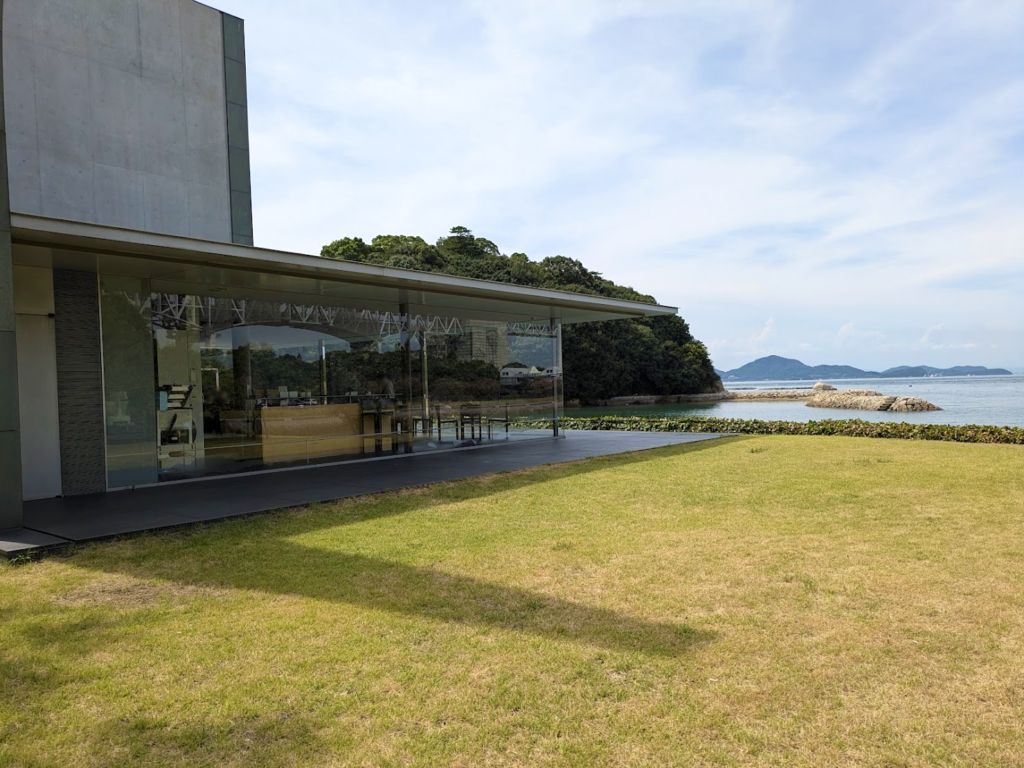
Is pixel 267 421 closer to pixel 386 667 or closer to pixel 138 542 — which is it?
pixel 138 542

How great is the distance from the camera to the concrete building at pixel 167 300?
8812 millimetres

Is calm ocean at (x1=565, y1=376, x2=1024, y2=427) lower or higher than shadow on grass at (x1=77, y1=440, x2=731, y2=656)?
lower

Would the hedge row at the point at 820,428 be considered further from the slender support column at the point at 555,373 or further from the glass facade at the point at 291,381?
the glass facade at the point at 291,381

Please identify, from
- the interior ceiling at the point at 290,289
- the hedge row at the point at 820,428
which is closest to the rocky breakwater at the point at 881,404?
the hedge row at the point at 820,428

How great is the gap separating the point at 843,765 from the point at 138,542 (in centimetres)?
597

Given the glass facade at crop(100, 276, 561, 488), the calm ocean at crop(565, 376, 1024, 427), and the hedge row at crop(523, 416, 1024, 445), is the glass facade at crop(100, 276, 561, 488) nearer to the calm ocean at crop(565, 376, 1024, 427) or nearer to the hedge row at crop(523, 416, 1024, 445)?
the hedge row at crop(523, 416, 1024, 445)

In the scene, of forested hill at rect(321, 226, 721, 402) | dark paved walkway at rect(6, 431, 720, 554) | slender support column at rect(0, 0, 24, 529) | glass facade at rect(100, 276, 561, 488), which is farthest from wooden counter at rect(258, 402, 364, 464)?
forested hill at rect(321, 226, 721, 402)

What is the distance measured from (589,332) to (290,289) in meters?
40.2

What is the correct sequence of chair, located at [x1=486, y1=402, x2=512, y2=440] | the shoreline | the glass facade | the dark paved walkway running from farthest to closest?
the shoreline
chair, located at [x1=486, y1=402, x2=512, y2=440]
the glass facade
the dark paved walkway

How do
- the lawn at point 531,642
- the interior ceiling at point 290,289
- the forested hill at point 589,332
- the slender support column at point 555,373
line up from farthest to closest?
the forested hill at point 589,332
the slender support column at point 555,373
the interior ceiling at point 290,289
the lawn at point 531,642

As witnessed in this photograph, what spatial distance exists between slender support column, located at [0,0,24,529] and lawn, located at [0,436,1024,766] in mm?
1346

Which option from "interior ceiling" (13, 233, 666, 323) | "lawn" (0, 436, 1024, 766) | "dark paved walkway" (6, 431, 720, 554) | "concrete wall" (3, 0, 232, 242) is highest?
"concrete wall" (3, 0, 232, 242)

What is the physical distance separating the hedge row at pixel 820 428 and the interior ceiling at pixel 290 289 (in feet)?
9.52

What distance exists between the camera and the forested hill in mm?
44156
